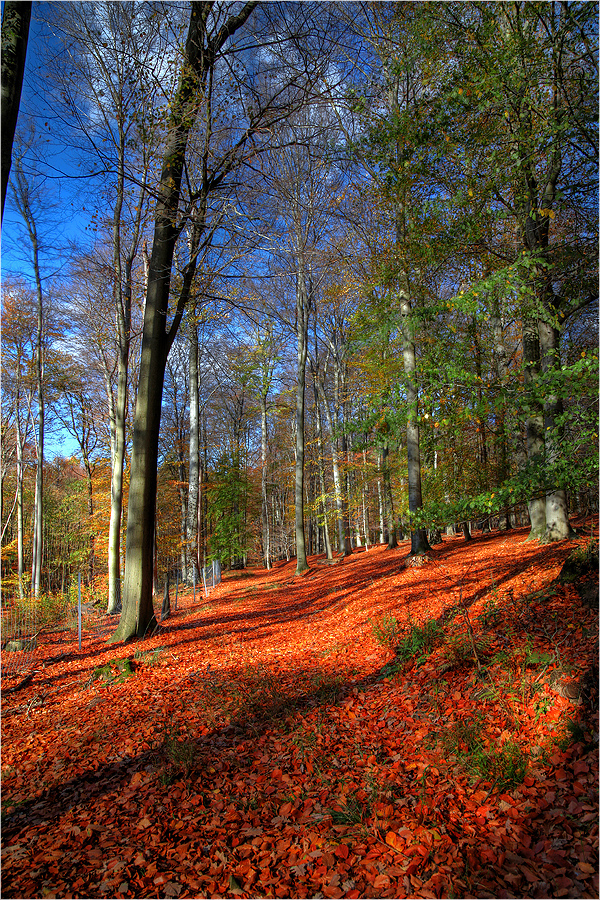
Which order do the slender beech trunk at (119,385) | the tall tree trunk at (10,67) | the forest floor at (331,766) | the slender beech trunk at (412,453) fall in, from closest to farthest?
the forest floor at (331,766)
the tall tree trunk at (10,67)
the slender beech trunk at (412,453)
the slender beech trunk at (119,385)

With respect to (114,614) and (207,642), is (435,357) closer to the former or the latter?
(207,642)

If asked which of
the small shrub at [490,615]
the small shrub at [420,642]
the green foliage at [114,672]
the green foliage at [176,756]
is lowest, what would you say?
the green foliage at [114,672]

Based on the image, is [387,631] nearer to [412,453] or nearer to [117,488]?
[412,453]

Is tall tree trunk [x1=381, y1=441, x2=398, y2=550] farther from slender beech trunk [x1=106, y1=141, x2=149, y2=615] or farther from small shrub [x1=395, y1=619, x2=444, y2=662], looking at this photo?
small shrub [x1=395, y1=619, x2=444, y2=662]

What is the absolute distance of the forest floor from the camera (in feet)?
7.32

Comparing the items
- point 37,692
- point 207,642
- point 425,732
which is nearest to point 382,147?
point 425,732

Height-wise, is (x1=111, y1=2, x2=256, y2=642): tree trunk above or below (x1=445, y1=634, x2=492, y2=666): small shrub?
above

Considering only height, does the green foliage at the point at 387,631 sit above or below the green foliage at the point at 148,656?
above

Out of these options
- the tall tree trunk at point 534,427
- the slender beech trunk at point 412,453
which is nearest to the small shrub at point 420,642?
the tall tree trunk at point 534,427

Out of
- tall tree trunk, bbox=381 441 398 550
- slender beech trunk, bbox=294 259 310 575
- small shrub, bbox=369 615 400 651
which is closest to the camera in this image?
small shrub, bbox=369 615 400 651

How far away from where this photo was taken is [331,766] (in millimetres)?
3150

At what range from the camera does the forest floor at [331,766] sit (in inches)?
87.9

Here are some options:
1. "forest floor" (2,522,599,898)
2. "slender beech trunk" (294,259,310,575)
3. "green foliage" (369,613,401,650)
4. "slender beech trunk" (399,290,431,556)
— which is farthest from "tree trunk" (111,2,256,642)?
"slender beech trunk" (294,259,310,575)

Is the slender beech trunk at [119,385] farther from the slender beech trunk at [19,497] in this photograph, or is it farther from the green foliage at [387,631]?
the green foliage at [387,631]
